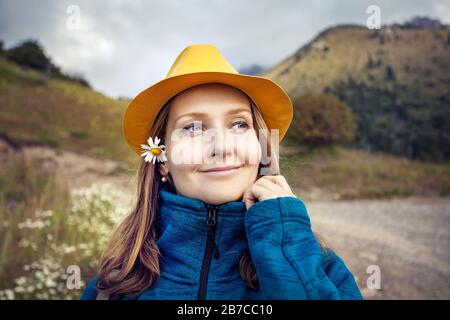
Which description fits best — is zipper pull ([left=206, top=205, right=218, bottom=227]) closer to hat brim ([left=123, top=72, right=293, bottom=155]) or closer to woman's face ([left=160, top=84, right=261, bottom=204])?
woman's face ([left=160, top=84, right=261, bottom=204])

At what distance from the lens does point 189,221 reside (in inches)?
56.3

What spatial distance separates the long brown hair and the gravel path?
6.61 ft

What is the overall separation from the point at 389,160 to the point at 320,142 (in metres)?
2.89

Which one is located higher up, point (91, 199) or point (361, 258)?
point (91, 199)

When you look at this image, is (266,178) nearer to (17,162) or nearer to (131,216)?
(131,216)

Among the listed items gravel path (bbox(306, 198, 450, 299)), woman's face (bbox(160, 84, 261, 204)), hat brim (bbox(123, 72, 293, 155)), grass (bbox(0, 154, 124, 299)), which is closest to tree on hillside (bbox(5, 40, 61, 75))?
grass (bbox(0, 154, 124, 299))

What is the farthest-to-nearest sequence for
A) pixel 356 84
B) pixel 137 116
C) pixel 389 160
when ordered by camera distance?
pixel 356 84 < pixel 389 160 < pixel 137 116

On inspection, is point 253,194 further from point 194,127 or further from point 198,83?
point 198,83

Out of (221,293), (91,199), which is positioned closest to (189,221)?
(221,293)

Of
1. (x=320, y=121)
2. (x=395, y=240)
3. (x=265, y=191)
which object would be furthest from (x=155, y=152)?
(x=320, y=121)

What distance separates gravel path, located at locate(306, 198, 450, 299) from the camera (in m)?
4.72

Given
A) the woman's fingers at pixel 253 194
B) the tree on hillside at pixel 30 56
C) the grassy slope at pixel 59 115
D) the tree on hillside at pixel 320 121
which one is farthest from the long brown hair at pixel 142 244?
the tree on hillside at pixel 320 121

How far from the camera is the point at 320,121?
14523 mm
